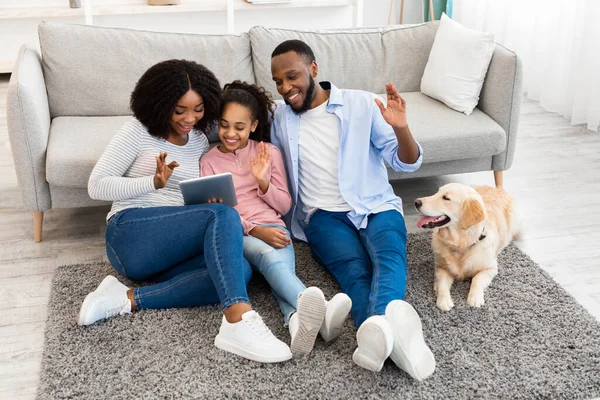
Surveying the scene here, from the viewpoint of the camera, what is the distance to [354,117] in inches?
92.6

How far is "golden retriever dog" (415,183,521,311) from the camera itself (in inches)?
86.0

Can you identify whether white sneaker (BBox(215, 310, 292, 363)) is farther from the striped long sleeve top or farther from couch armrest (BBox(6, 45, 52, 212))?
couch armrest (BBox(6, 45, 52, 212))

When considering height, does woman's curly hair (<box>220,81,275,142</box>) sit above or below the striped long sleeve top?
above

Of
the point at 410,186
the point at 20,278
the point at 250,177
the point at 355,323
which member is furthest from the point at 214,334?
the point at 410,186

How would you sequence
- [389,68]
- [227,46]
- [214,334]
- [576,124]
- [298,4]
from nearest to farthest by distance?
1. [214,334]
2. [227,46]
3. [389,68]
4. [576,124]
5. [298,4]

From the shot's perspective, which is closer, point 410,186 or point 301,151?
point 301,151

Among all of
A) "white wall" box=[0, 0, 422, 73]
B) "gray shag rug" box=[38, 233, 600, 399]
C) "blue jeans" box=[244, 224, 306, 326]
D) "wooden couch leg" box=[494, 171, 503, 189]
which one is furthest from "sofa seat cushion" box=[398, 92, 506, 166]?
"white wall" box=[0, 0, 422, 73]

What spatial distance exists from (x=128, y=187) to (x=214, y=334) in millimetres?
513

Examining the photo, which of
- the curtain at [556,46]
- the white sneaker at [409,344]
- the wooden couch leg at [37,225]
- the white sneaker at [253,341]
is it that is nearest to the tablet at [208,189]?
the white sneaker at [253,341]

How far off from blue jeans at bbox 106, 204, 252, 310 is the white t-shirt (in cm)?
36

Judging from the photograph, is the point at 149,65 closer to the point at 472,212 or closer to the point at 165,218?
the point at 165,218

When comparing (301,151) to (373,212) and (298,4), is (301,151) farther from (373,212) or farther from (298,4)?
(298,4)

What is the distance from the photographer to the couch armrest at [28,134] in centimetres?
244

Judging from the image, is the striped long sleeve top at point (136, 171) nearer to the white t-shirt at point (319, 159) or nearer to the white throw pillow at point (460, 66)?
the white t-shirt at point (319, 159)
